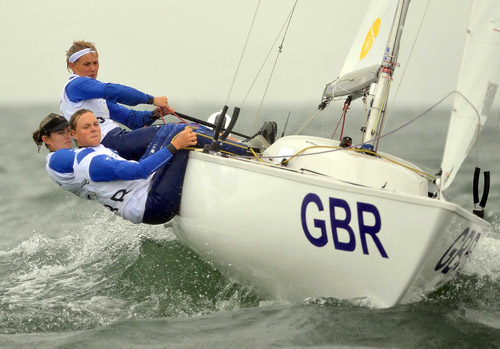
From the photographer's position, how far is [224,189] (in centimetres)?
346

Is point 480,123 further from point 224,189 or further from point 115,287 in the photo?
point 115,287

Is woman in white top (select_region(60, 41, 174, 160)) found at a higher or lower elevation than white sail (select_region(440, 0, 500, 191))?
lower

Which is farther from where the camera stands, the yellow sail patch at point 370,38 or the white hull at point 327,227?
the yellow sail patch at point 370,38

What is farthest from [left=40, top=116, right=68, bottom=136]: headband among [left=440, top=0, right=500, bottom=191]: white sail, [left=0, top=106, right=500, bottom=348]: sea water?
[left=440, top=0, right=500, bottom=191]: white sail

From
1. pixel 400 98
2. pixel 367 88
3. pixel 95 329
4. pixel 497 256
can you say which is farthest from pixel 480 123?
pixel 400 98

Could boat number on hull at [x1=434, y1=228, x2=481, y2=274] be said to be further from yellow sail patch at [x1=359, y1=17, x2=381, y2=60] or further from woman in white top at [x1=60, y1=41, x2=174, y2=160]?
woman in white top at [x1=60, y1=41, x2=174, y2=160]

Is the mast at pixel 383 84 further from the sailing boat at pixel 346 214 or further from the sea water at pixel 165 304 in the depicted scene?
the sea water at pixel 165 304

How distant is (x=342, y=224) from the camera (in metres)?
3.11

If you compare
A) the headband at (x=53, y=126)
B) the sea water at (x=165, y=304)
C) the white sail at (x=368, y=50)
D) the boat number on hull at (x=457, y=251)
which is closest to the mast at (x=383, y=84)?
the white sail at (x=368, y=50)

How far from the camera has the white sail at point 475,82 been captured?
3.26 metres

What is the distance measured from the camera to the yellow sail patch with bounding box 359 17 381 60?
170 inches

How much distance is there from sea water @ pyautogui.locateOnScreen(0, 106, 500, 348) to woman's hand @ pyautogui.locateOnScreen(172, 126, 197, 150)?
0.70 metres

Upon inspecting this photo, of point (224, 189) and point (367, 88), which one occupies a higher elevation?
point (367, 88)

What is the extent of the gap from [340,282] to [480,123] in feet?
2.89
